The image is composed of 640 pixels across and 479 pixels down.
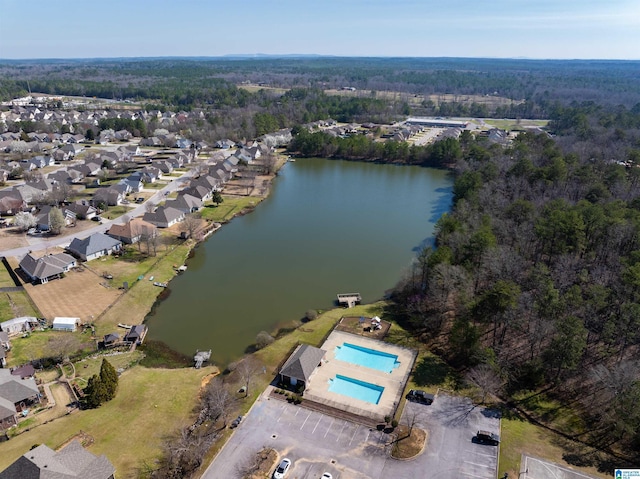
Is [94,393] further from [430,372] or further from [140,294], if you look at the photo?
[430,372]

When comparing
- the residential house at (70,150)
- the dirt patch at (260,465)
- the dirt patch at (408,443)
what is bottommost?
the dirt patch at (260,465)

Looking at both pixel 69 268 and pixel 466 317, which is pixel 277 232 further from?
pixel 466 317

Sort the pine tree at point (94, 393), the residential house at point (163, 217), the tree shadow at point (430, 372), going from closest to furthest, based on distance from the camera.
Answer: the pine tree at point (94, 393) → the tree shadow at point (430, 372) → the residential house at point (163, 217)

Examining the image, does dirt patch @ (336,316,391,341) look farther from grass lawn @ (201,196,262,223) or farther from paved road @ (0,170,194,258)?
paved road @ (0,170,194,258)

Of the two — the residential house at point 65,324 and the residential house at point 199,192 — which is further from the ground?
the residential house at point 199,192

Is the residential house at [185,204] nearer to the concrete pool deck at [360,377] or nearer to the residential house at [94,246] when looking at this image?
the residential house at [94,246]

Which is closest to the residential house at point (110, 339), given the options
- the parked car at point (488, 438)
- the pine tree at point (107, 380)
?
the pine tree at point (107, 380)

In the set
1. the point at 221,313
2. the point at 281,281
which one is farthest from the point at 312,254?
the point at 221,313
